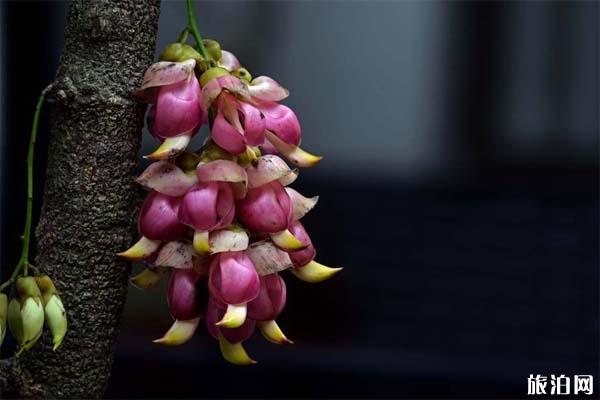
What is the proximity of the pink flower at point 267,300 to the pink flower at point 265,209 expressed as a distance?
43mm

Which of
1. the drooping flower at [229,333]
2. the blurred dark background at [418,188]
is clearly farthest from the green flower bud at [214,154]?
the blurred dark background at [418,188]

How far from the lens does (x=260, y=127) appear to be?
0.69 m

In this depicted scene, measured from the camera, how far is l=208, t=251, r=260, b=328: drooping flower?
68cm

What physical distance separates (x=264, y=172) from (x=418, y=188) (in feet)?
7.61

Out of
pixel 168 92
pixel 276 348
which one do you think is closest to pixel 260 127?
pixel 168 92

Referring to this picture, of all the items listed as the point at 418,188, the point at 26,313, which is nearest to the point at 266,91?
the point at 26,313

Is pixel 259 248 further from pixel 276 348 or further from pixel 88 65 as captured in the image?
pixel 276 348

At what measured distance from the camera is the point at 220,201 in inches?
27.2

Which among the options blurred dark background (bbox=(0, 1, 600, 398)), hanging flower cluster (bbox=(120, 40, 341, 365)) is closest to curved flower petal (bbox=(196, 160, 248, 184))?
hanging flower cluster (bbox=(120, 40, 341, 365))

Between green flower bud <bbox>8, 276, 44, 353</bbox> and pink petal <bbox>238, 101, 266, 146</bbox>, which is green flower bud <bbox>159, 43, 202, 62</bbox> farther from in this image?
green flower bud <bbox>8, 276, 44, 353</bbox>

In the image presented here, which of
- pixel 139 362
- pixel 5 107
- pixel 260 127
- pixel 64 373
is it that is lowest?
pixel 139 362

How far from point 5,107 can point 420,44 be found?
121 cm

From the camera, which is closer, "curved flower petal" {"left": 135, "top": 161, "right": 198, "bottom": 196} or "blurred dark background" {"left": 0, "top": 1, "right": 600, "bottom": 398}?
"curved flower petal" {"left": 135, "top": 161, "right": 198, "bottom": 196}

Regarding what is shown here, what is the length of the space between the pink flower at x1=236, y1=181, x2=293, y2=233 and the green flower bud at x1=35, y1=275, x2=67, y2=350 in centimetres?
14
